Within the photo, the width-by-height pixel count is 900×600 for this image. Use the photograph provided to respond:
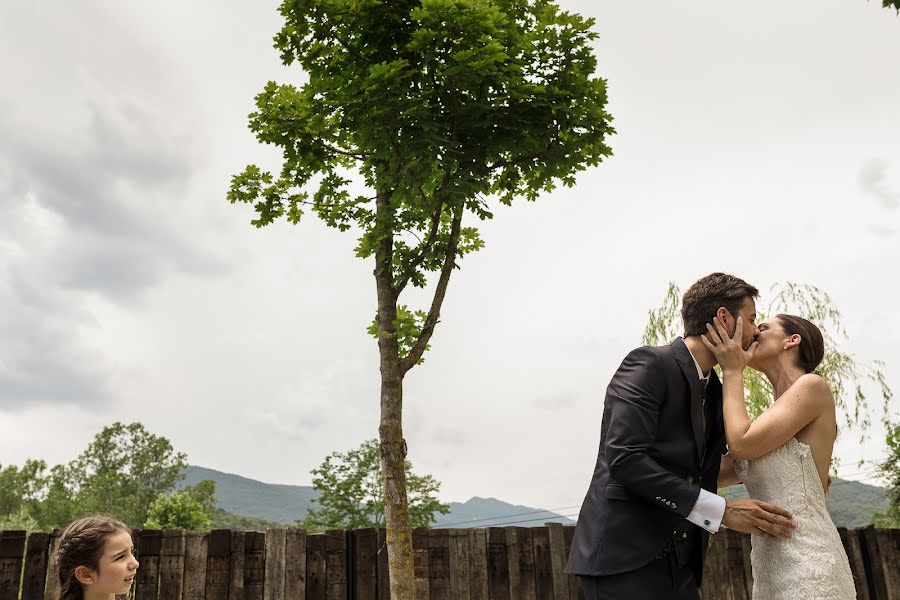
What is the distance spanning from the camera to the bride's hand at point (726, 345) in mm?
3184

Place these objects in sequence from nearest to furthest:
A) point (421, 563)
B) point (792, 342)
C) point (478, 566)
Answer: point (792, 342)
point (421, 563)
point (478, 566)

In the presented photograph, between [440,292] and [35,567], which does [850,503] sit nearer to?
[440,292]

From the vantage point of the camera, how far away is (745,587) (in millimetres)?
7273

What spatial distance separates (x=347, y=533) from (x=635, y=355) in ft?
13.7

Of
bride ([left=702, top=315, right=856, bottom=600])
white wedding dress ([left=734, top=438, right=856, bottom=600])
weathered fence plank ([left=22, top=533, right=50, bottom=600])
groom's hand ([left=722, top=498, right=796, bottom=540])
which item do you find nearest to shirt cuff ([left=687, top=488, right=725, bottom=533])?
groom's hand ([left=722, top=498, right=796, bottom=540])

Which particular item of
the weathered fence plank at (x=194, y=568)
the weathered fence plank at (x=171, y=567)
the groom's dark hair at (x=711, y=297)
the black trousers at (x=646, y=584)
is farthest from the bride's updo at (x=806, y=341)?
the weathered fence plank at (x=171, y=567)

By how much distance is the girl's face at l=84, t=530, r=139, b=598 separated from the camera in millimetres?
3320

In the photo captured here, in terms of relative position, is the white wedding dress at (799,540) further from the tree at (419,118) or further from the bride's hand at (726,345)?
the tree at (419,118)

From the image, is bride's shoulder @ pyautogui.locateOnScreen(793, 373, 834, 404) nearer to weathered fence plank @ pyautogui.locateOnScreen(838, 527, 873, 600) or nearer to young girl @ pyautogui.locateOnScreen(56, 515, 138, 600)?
young girl @ pyautogui.locateOnScreen(56, 515, 138, 600)

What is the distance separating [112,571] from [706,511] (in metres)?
2.66

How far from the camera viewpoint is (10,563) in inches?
224

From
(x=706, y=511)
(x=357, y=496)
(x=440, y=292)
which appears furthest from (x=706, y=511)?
(x=357, y=496)

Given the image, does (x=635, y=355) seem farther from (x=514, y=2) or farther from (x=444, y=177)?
(x=514, y=2)

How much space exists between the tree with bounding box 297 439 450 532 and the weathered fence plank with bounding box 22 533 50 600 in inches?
1564
